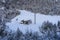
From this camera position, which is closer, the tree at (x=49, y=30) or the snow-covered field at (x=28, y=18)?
the tree at (x=49, y=30)

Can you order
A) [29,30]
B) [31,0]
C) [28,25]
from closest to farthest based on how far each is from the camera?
[29,30] → [28,25] → [31,0]

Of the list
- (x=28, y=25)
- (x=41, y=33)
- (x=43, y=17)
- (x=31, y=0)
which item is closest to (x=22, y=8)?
(x=31, y=0)

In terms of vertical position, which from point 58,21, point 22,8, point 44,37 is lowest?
point 44,37

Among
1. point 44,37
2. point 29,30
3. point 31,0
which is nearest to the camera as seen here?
point 44,37

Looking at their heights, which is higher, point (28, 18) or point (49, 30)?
point (28, 18)

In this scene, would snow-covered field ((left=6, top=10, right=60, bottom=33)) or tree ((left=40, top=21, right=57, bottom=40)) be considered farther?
snow-covered field ((left=6, top=10, right=60, bottom=33))

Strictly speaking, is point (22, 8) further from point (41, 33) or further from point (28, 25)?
point (41, 33)

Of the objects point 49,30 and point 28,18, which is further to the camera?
point 28,18

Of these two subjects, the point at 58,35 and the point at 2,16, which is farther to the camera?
the point at 2,16
